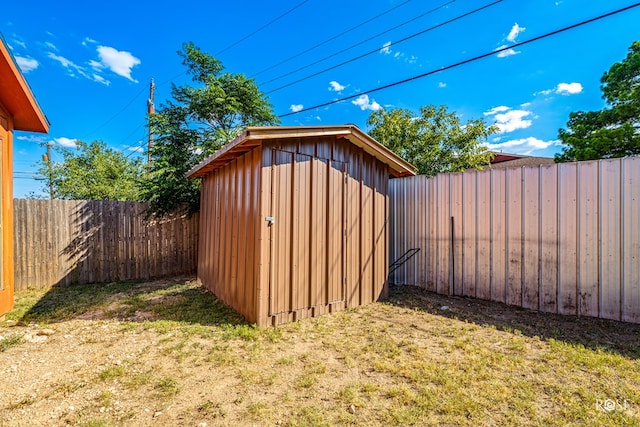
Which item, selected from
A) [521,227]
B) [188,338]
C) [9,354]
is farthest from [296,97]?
[9,354]

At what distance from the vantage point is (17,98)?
12.7ft

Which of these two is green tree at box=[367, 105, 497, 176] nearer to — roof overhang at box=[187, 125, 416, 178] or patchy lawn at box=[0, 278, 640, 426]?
roof overhang at box=[187, 125, 416, 178]

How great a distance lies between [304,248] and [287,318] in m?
0.98

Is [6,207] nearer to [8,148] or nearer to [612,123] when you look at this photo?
[8,148]

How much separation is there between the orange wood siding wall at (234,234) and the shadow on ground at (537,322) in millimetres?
2577

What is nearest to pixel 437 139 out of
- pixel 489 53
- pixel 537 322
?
pixel 489 53

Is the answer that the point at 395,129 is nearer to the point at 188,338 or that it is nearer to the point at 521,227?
the point at 521,227

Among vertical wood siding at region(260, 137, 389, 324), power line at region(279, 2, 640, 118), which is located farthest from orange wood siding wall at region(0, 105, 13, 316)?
power line at region(279, 2, 640, 118)

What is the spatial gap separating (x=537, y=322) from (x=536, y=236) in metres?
1.30

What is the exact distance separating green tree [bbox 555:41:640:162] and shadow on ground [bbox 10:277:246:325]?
10866 mm

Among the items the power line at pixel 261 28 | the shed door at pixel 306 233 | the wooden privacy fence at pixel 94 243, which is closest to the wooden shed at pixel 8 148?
the wooden privacy fence at pixel 94 243

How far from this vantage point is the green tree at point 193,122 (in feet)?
21.5

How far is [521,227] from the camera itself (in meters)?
4.48

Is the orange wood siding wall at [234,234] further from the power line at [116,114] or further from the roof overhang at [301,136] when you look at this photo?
the power line at [116,114]
